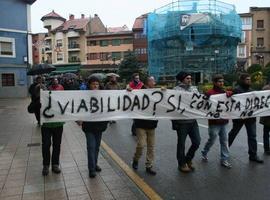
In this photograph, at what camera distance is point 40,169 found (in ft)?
24.4

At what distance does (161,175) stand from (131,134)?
16.2 feet

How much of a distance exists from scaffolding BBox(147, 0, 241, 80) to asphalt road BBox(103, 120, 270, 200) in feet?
140

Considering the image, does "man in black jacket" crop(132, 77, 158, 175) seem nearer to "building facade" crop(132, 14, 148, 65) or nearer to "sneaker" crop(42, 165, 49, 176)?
"sneaker" crop(42, 165, 49, 176)

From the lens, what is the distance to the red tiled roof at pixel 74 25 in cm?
7850

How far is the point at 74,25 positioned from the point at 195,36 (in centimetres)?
3498

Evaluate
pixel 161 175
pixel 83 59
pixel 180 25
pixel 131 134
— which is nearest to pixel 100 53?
pixel 83 59

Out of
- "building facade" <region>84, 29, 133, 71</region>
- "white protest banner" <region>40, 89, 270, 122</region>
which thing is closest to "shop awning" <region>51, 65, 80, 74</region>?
"building facade" <region>84, 29, 133, 71</region>

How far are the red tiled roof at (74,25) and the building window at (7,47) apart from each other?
41.1 metres

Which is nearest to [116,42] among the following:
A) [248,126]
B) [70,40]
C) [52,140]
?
[70,40]

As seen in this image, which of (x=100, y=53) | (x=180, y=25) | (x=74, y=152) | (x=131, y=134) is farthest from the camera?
(x=100, y=53)

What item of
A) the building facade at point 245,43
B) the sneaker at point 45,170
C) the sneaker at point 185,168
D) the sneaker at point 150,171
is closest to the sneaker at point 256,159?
the sneaker at point 185,168

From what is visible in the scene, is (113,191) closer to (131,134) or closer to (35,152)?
(35,152)

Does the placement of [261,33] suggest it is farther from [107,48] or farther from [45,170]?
[45,170]

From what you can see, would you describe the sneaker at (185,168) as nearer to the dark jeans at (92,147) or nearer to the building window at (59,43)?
the dark jeans at (92,147)
